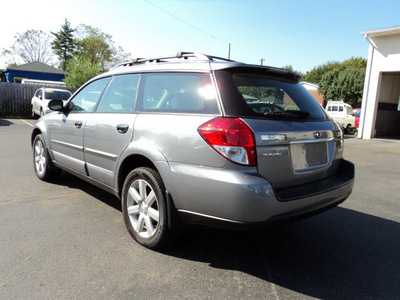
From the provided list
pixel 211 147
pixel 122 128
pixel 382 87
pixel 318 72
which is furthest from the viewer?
pixel 318 72

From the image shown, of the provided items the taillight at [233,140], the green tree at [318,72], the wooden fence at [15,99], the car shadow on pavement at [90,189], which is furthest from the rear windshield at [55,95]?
the green tree at [318,72]

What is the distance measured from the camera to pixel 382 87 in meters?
16.1

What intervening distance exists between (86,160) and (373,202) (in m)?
4.24

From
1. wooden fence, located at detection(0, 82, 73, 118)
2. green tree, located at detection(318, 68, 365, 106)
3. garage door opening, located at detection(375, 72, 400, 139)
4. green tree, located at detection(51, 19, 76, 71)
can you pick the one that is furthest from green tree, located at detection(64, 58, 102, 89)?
green tree, located at detection(51, 19, 76, 71)

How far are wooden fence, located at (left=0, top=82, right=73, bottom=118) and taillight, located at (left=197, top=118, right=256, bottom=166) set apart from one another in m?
20.7

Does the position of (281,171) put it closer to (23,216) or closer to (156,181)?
(156,181)

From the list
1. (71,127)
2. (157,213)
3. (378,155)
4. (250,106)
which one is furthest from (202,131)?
(378,155)

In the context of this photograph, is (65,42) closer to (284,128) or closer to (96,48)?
(96,48)

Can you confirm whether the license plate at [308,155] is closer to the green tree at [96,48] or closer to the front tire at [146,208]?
the front tire at [146,208]

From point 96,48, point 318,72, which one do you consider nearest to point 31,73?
point 96,48

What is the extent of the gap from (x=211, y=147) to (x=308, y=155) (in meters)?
0.93

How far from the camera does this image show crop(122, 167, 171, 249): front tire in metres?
2.71

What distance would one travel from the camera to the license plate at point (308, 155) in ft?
8.46

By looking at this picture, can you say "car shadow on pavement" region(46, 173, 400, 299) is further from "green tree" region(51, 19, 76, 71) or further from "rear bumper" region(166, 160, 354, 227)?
"green tree" region(51, 19, 76, 71)
